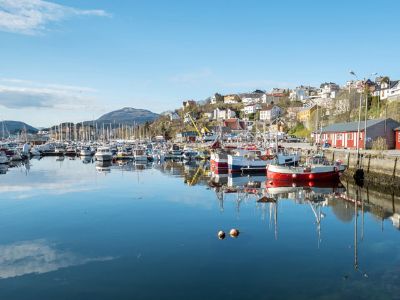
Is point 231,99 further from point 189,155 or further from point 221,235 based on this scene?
point 221,235

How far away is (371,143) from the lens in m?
45.2

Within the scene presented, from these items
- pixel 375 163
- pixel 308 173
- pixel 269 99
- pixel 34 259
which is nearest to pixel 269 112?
pixel 269 99

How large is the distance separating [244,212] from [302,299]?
39.6 feet

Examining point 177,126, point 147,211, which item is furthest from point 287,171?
point 177,126

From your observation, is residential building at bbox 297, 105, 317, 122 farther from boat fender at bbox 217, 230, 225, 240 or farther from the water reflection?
the water reflection

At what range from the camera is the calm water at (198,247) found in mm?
12305

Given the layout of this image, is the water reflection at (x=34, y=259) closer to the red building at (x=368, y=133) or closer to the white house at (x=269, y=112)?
the red building at (x=368, y=133)

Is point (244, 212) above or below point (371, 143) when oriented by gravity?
below

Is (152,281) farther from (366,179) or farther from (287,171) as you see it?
(366,179)

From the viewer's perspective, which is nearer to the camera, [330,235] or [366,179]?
[330,235]

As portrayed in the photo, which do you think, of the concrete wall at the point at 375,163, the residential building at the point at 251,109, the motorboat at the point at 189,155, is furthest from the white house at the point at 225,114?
the concrete wall at the point at 375,163

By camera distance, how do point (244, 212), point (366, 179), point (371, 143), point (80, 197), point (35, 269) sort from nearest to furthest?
point (35, 269) < point (244, 212) < point (80, 197) < point (366, 179) < point (371, 143)

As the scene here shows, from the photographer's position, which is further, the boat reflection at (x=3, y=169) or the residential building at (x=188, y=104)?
the residential building at (x=188, y=104)

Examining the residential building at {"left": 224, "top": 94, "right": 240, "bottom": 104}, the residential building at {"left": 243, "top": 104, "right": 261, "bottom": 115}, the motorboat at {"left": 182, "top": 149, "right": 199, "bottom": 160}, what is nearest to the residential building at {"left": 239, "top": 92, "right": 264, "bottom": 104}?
the residential building at {"left": 224, "top": 94, "right": 240, "bottom": 104}
